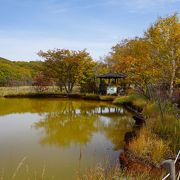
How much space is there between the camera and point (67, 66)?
2473 cm

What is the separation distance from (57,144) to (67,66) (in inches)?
686

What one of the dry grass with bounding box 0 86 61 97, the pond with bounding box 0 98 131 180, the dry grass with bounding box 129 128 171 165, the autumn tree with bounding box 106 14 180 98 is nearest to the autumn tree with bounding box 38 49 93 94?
the dry grass with bounding box 0 86 61 97

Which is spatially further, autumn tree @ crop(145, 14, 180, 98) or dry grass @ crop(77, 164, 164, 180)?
autumn tree @ crop(145, 14, 180, 98)

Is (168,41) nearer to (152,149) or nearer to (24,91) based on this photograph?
(152,149)

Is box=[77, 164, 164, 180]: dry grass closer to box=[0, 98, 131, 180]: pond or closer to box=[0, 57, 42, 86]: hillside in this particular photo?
box=[0, 98, 131, 180]: pond

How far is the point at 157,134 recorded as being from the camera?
239 inches

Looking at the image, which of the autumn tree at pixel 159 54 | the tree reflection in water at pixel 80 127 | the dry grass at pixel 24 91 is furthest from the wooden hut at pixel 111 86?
the tree reflection in water at pixel 80 127

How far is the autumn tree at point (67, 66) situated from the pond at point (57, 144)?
11.7 m

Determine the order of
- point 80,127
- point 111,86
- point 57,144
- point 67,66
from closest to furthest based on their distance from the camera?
1. point 57,144
2. point 80,127
3. point 111,86
4. point 67,66

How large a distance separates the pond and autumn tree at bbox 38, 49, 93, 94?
38.4 feet

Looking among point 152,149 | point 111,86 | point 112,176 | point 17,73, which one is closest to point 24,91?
point 111,86

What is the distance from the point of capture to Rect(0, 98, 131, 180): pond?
18.1 ft

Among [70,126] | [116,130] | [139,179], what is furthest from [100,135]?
[139,179]

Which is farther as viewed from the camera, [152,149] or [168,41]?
[168,41]
